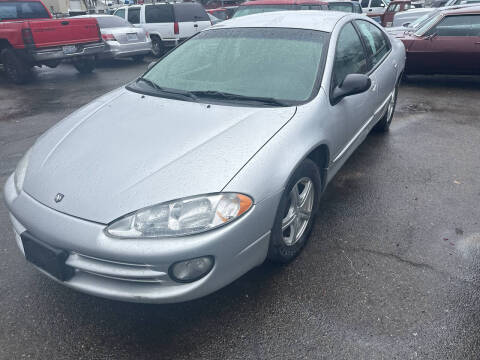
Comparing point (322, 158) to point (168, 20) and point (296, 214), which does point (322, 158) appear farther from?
point (168, 20)

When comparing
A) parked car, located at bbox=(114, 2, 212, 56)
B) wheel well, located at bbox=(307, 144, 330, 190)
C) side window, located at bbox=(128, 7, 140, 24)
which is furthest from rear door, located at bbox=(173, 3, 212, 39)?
wheel well, located at bbox=(307, 144, 330, 190)

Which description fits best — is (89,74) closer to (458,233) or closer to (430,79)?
(430,79)

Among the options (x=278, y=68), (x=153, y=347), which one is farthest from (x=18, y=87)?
(x=153, y=347)

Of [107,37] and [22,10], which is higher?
[22,10]

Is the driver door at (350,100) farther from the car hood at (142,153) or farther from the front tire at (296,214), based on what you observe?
the car hood at (142,153)

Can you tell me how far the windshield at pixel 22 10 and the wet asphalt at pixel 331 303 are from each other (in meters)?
7.53

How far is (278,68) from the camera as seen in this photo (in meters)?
2.90

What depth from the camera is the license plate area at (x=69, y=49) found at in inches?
337

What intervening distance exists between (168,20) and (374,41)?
30.9 ft

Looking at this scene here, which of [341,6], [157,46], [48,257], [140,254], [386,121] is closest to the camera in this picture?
[140,254]

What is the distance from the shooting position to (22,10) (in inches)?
364

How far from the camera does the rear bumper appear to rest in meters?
8.24

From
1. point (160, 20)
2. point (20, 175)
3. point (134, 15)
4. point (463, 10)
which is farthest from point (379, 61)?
point (134, 15)

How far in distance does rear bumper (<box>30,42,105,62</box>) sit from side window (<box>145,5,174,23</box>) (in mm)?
3467
